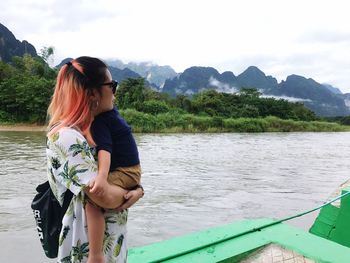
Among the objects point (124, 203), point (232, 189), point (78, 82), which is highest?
point (78, 82)

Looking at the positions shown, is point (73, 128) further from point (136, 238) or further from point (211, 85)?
point (211, 85)

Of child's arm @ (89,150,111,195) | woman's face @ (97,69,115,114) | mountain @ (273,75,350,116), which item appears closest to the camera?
child's arm @ (89,150,111,195)

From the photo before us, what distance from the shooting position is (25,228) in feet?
15.3

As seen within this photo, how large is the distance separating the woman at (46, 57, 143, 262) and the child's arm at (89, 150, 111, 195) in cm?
2

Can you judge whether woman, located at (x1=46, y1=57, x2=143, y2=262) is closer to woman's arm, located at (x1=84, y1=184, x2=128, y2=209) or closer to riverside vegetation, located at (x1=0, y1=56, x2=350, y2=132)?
woman's arm, located at (x1=84, y1=184, x2=128, y2=209)

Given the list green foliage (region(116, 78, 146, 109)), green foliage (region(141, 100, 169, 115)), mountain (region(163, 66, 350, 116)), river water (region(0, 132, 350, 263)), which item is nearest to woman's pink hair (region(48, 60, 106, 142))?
river water (region(0, 132, 350, 263))

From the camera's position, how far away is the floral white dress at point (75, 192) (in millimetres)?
1215

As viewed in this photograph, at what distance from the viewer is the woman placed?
1217 millimetres

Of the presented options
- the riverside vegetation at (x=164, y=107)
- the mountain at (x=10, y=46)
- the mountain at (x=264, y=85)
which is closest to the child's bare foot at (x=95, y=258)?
the riverside vegetation at (x=164, y=107)

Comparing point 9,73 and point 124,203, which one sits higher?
point 9,73

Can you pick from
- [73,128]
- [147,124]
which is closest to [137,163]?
[73,128]

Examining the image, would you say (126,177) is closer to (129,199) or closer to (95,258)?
(129,199)

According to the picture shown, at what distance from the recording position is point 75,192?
4.00 feet

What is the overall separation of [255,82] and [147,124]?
80.6m
